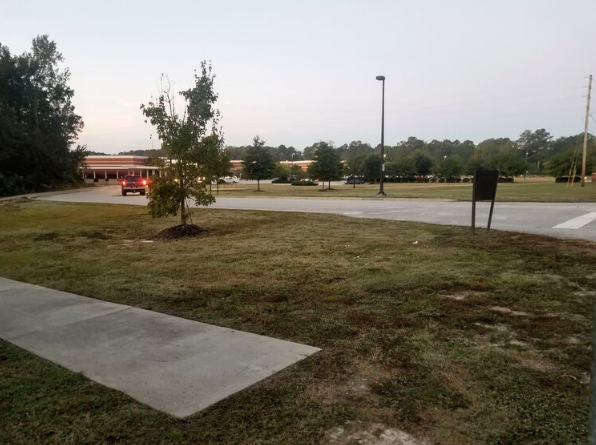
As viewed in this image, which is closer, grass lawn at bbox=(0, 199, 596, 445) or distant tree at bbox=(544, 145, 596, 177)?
grass lawn at bbox=(0, 199, 596, 445)

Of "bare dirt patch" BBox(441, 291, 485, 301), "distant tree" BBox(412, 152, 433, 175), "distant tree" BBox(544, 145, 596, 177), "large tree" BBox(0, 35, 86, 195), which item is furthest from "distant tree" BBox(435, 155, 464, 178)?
"bare dirt patch" BBox(441, 291, 485, 301)

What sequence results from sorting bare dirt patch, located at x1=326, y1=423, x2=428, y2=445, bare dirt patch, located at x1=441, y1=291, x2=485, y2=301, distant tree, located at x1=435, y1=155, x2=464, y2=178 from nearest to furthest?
bare dirt patch, located at x1=326, y1=423, x2=428, y2=445 < bare dirt patch, located at x1=441, y1=291, x2=485, y2=301 < distant tree, located at x1=435, y1=155, x2=464, y2=178

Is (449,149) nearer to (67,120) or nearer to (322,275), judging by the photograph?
(67,120)

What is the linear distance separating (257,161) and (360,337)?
4381 cm

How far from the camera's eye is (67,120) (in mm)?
57875

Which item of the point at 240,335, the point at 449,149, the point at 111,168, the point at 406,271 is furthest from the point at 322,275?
the point at 449,149

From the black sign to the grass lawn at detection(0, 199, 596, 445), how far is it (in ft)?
3.46

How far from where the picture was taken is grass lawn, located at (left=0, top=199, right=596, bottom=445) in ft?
8.63

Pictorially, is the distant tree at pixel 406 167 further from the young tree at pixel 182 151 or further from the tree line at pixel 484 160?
the young tree at pixel 182 151

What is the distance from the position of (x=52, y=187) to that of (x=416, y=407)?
53483 millimetres

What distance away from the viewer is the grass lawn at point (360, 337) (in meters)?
2.63

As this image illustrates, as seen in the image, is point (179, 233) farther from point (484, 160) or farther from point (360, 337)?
point (484, 160)

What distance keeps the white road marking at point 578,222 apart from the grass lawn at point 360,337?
2525mm

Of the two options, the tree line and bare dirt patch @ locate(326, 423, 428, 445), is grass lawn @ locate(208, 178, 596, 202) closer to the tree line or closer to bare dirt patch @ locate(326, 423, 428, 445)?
the tree line
